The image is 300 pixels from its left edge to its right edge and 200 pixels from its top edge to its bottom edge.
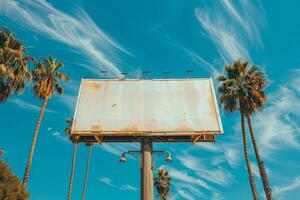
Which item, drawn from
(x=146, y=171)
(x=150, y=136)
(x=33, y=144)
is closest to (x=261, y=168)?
(x=150, y=136)

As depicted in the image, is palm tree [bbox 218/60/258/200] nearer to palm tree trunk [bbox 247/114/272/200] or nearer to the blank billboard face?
palm tree trunk [bbox 247/114/272/200]

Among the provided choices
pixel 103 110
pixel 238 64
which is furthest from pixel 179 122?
pixel 238 64

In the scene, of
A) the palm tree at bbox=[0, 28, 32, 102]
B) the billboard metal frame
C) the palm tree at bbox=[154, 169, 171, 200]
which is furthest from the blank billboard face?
the palm tree at bbox=[154, 169, 171, 200]

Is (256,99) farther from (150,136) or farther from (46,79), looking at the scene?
(46,79)

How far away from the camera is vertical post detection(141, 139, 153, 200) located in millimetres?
15613

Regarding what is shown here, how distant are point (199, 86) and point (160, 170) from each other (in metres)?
29.5

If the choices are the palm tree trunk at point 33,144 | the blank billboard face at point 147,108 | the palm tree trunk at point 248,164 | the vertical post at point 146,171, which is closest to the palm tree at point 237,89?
the palm tree trunk at point 248,164

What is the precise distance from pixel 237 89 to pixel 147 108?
12205mm

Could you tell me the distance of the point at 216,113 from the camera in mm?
17781

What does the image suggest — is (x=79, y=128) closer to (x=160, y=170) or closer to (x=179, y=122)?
(x=179, y=122)

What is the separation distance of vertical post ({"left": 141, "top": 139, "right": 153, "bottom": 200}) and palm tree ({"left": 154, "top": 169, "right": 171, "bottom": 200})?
29.8 m

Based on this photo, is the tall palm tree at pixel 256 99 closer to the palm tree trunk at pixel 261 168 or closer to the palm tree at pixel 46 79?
the palm tree trunk at pixel 261 168

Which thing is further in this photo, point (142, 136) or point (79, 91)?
point (79, 91)

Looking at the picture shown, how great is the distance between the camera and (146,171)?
16.2 meters
